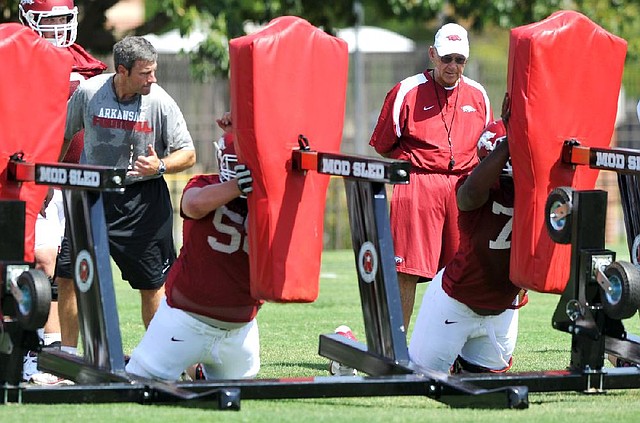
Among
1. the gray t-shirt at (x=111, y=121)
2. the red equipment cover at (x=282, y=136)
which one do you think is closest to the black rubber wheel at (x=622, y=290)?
the red equipment cover at (x=282, y=136)

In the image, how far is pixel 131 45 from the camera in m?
7.65

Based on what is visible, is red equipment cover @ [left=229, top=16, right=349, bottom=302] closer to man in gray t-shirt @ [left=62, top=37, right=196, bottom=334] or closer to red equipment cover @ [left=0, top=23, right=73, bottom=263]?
red equipment cover @ [left=0, top=23, right=73, bottom=263]

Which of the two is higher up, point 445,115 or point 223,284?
point 445,115

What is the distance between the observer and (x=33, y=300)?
19.8ft

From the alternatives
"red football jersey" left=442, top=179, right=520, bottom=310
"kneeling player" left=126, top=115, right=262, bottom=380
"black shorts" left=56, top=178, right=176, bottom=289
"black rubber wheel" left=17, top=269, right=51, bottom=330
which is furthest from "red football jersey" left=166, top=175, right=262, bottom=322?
"black shorts" left=56, top=178, right=176, bottom=289

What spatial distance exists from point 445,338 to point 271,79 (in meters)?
1.64

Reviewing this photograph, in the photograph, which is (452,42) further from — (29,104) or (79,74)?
(29,104)

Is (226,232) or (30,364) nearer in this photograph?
(226,232)

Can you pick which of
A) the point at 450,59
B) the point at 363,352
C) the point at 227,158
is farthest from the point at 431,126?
the point at 227,158

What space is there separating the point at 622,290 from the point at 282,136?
1546 mm

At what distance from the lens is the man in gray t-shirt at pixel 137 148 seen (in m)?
7.70

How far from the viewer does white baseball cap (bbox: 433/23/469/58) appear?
8.46 m

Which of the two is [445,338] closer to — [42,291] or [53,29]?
[42,291]

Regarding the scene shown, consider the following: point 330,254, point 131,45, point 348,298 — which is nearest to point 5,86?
point 131,45
